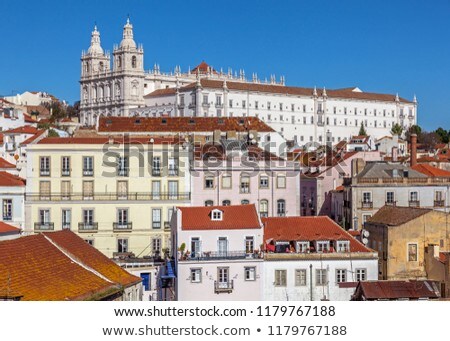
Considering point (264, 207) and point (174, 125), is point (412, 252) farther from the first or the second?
point (174, 125)

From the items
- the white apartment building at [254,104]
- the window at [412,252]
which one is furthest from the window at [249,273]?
the white apartment building at [254,104]

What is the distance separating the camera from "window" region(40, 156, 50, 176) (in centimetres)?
1076

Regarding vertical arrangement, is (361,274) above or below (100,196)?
below

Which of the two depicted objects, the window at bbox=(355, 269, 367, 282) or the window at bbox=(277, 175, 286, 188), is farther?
the window at bbox=(277, 175, 286, 188)

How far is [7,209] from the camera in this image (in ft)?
35.4

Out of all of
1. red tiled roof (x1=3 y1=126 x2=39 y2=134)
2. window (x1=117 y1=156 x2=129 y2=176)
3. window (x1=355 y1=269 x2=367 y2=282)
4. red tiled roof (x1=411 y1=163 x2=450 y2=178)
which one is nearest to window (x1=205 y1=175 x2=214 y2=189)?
window (x1=117 y1=156 x2=129 y2=176)

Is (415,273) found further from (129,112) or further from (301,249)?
(129,112)

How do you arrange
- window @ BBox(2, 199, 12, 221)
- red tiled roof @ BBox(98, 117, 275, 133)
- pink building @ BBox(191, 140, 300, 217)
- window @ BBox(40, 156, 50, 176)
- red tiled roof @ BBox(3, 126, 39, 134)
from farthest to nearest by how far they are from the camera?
red tiled roof @ BBox(98, 117, 275, 133)
red tiled roof @ BBox(3, 126, 39, 134)
pink building @ BBox(191, 140, 300, 217)
window @ BBox(40, 156, 50, 176)
window @ BBox(2, 199, 12, 221)

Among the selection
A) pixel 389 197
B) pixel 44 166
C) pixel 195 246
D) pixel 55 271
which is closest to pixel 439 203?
pixel 389 197

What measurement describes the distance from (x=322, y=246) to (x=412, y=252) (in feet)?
3.55

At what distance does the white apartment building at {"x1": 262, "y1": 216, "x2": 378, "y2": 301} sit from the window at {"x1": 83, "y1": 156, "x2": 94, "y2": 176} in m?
2.64

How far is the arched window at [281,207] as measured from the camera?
1251cm

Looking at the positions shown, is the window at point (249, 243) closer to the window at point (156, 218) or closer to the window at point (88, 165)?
the window at point (156, 218)

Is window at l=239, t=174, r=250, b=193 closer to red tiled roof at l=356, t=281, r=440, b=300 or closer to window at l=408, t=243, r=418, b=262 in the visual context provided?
window at l=408, t=243, r=418, b=262
